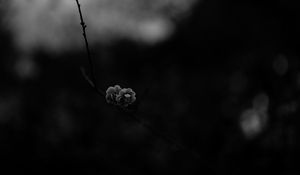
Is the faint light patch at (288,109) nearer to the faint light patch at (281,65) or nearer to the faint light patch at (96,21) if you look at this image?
the faint light patch at (281,65)

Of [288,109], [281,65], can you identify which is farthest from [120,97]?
[281,65]

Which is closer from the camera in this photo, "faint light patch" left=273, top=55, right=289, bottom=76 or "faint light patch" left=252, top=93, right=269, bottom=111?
"faint light patch" left=273, top=55, right=289, bottom=76

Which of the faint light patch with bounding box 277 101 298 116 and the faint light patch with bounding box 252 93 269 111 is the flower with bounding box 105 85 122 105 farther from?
the faint light patch with bounding box 252 93 269 111

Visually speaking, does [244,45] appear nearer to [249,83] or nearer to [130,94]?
[249,83]

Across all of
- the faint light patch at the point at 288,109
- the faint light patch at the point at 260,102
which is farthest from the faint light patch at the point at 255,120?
the faint light patch at the point at 288,109

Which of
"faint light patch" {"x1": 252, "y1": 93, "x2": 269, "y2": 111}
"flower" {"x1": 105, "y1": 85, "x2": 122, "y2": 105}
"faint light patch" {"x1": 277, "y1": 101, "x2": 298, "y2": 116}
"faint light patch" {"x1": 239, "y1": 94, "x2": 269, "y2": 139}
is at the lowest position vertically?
"flower" {"x1": 105, "y1": 85, "x2": 122, "y2": 105}

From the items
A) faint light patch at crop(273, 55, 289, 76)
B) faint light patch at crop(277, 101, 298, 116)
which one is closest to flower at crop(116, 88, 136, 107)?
faint light patch at crop(277, 101, 298, 116)

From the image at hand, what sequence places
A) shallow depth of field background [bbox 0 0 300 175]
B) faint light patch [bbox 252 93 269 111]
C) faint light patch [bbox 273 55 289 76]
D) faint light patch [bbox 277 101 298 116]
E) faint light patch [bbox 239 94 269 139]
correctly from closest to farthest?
faint light patch [bbox 277 101 298 116] → shallow depth of field background [bbox 0 0 300 175] → faint light patch [bbox 239 94 269 139] → faint light patch [bbox 273 55 289 76] → faint light patch [bbox 252 93 269 111]
